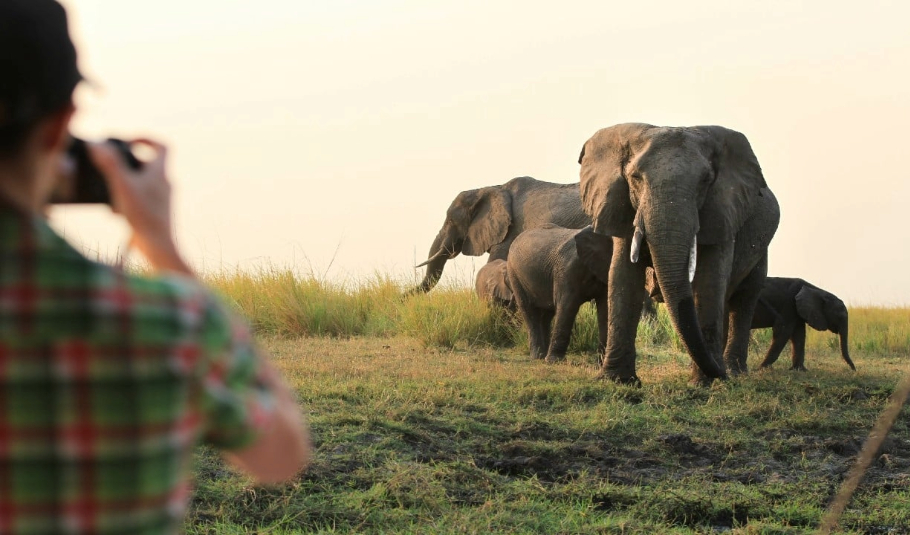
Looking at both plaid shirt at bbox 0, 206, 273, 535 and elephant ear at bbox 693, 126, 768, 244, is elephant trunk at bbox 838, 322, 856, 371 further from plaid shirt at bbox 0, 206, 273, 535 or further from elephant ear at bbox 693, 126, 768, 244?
plaid shirt at bbox 0, 206, 273, 535

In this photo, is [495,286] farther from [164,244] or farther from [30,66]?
[30,66]

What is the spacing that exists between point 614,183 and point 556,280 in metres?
2.27

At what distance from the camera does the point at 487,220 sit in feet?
65.1

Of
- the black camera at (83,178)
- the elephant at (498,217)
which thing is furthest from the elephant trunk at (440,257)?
the black camera at (83,178)

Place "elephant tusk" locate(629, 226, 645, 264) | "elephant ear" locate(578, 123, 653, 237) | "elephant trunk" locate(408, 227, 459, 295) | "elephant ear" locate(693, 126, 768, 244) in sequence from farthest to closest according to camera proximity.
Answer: "elephant trunk" locate(408, 227, 459, 295) < "elephant ear" locate(578, 123, 653, 237) < "elephant ear" locate(693, 126, 768, 244) < "elephant tusk" locate(629, 226, 645, 264)

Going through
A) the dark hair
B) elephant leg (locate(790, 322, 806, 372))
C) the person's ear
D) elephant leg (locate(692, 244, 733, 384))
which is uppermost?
the dark hair

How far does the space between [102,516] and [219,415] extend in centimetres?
16

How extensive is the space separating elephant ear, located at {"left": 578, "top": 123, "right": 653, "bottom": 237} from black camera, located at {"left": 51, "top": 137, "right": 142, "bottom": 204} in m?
8.36

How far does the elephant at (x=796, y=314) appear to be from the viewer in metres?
12.6

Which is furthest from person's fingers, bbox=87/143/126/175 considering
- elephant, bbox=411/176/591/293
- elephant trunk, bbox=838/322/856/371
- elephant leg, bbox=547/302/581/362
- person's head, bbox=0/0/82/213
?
elephant, bbox=411/176/591/293

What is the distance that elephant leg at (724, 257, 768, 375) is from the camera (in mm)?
11422

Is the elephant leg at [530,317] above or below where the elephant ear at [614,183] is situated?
below

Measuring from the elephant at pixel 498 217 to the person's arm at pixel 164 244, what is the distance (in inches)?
677

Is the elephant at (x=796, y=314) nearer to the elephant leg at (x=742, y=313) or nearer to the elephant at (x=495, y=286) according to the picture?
the elephant leg at (x=742, y=313)
